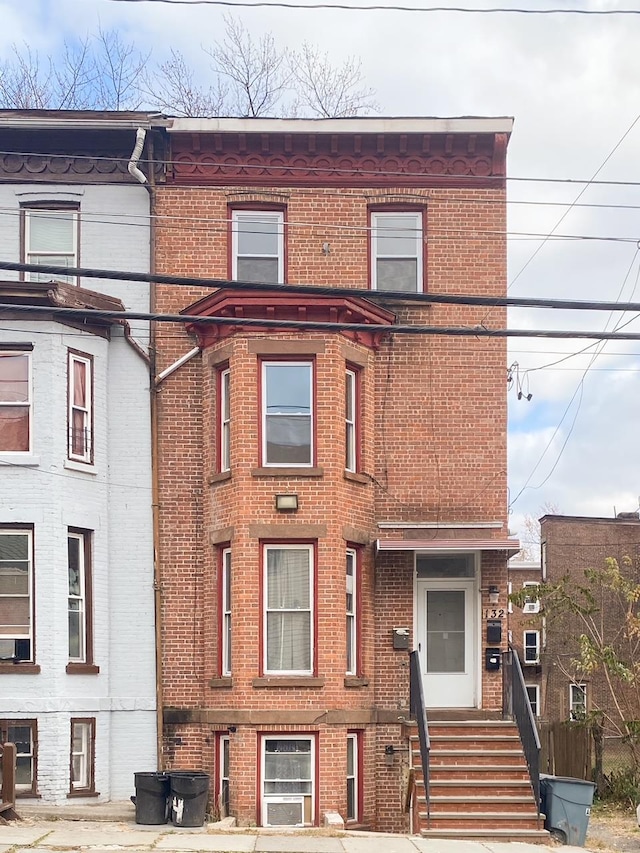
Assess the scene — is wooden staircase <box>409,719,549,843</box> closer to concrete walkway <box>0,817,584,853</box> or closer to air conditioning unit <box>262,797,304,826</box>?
concrete walkway <box>0,817,584,853</box>

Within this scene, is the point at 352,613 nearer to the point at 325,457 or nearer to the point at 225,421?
the point at 325,457

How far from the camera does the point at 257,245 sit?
20.7 m

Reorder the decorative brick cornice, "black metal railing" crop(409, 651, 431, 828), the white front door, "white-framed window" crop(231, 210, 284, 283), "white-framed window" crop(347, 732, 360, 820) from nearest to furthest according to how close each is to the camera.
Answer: "black metal railing" crop(409, 651, 431, 828) → "white-framed window" crop(347, 732, 360, 820) → the white front door → the decorative brick cornice → "white-framed window" crop(231, 210, 284, 283)

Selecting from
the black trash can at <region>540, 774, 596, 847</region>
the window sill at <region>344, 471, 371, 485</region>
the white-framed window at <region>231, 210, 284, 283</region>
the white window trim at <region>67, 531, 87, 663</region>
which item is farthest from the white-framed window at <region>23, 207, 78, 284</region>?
the black trash can at <region>540, 774, 596, 847</region>

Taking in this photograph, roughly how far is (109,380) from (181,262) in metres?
2.22

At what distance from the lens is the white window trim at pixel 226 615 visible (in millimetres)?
19297

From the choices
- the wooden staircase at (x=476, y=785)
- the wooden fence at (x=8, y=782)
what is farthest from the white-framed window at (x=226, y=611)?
the wooden fence at (x=8, y=782)

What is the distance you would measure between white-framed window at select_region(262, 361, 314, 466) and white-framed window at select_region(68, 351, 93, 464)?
2730 mm

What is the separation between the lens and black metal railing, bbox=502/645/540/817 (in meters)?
17.3

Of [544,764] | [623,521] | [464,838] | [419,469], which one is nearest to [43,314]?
[419,469]

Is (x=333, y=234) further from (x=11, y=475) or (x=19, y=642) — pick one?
(x=19, y=642)

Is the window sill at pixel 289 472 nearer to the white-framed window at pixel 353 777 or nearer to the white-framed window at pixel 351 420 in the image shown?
the white-framed window at pixel 351 420

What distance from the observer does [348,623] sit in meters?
19.5

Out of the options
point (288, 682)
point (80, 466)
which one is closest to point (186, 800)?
point (288, 682)
